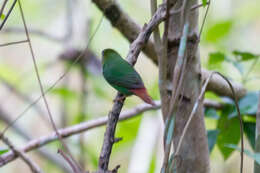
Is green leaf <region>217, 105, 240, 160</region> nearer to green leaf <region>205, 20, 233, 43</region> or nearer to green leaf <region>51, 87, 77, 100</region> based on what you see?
green leaf <region>205, 20, 233, 43</region>

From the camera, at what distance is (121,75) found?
1924mm

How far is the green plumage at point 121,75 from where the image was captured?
1852 millimetres

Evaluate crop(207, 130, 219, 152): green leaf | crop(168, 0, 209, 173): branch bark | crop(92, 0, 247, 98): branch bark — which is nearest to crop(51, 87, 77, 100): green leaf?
crop(92, 0, 247, 98): branch bark

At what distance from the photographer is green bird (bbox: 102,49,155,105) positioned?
1832 mm

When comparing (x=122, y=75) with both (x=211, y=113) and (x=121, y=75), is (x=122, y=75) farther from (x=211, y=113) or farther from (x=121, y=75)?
(x=211, y=113)

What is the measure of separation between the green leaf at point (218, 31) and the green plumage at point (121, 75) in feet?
4.36

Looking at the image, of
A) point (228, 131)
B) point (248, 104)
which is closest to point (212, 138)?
point (228, 131)

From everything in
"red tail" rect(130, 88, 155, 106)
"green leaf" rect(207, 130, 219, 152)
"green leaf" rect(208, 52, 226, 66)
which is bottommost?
"green leaf" rect(207, 130, 219, 152)

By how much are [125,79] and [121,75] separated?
Result: 1.5 inches

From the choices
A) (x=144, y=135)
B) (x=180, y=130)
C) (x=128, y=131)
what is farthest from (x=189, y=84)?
(x=128, y=131)

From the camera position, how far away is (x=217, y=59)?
229 cm

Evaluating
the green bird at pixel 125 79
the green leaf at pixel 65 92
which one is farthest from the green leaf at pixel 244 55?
the green leaf at pixel 65 92

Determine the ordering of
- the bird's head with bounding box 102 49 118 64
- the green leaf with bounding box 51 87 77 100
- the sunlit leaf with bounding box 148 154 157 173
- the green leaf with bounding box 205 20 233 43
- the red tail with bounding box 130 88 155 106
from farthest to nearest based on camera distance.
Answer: the green leaf with bounding box 205 20 233 43 → the green leaf with bounding box 51 87 77 100 → the sunlit leaf with bounding box 148 154 157 173 → the bird's head with bounding box 102 49 118 64 → the red tail with bounding box 130 88 155 106

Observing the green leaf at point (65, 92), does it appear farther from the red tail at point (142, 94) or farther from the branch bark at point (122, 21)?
the red tail at point (142, 94)
